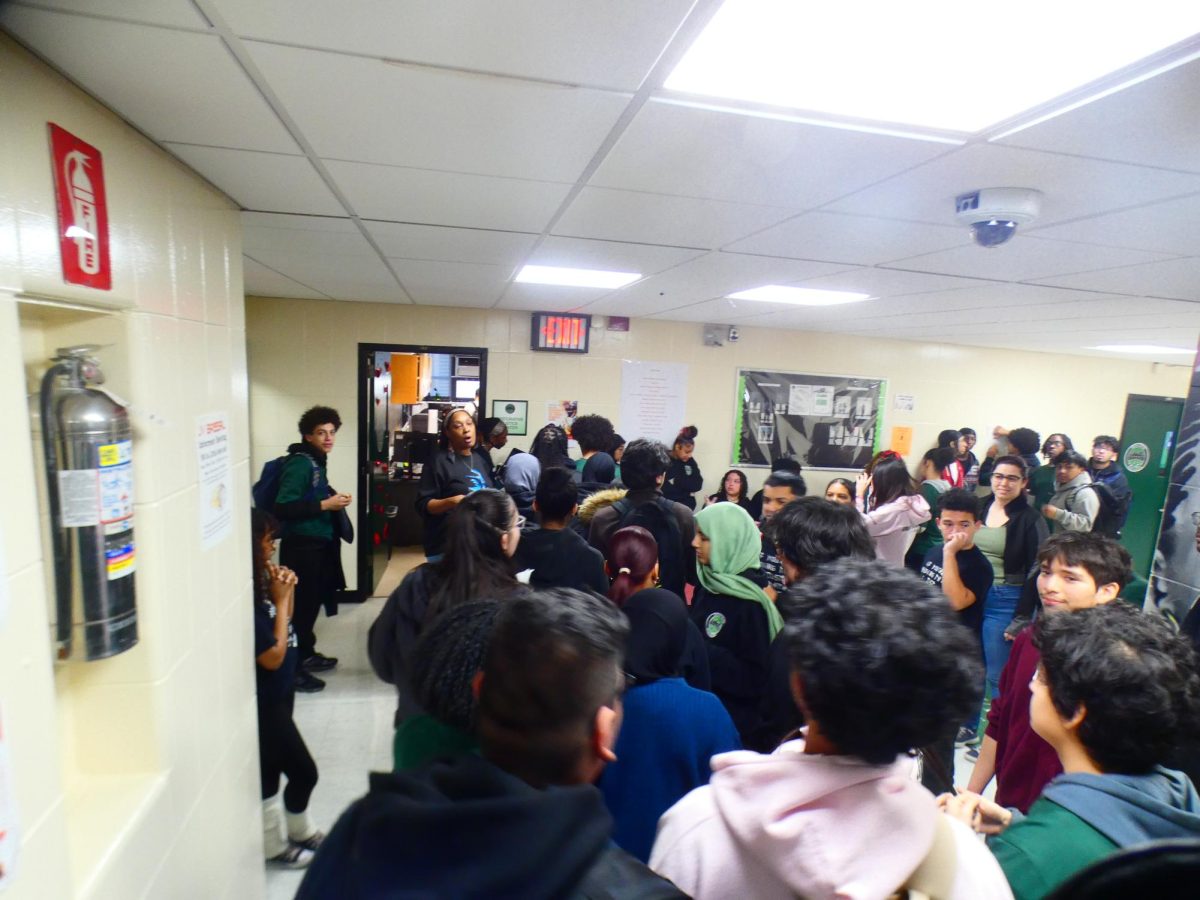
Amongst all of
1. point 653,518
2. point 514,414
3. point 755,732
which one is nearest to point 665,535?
point 653,518

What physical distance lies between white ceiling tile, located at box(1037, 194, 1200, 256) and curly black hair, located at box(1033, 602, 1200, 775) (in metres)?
1.15

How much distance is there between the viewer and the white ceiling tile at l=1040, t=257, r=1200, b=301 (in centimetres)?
223

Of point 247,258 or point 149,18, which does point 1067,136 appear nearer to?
point 149,18

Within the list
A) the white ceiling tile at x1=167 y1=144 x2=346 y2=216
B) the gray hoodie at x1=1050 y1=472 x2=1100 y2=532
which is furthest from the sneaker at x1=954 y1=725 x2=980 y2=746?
the white ceiling tile at x1=167 y1=144 x2=346 y2=216

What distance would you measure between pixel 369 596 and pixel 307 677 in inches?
55.1

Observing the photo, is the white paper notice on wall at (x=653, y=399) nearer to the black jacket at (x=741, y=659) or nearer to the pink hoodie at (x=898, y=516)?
the pink hoodie at (x=898, y=516)

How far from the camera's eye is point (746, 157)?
1320 mm

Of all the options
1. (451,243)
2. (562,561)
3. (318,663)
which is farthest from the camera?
(318,663)

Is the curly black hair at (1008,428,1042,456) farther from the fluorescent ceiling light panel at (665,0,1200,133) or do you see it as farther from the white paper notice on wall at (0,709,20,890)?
the white paper notice on wall at (0,709,20,890)

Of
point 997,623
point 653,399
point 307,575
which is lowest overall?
point 307,575

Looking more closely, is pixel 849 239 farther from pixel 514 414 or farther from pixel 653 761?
pixel 514 414

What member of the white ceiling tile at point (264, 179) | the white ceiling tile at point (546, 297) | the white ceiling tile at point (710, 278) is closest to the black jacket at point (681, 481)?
the white ceiling tile at point (710, 278)

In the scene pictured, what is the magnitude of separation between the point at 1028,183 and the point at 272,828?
3.17 m

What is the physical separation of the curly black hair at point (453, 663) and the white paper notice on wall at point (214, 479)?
837 mm
